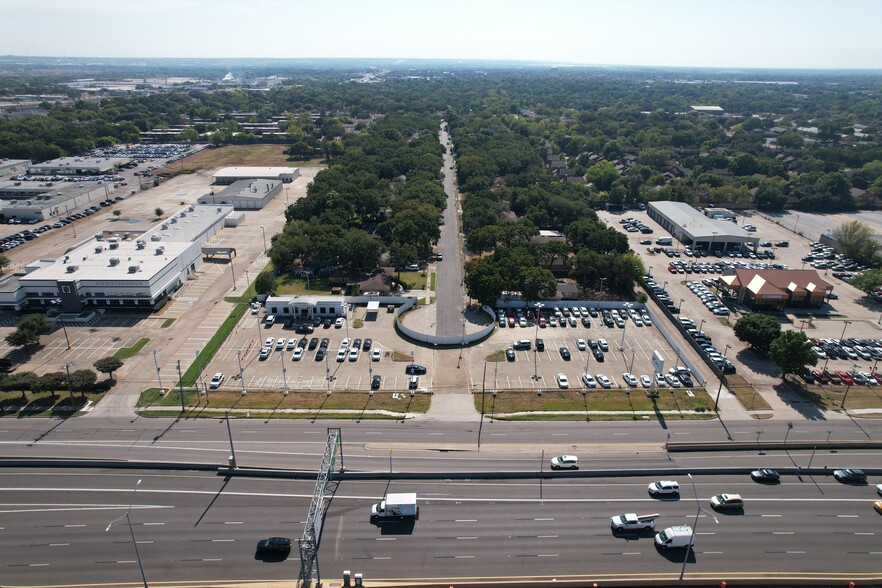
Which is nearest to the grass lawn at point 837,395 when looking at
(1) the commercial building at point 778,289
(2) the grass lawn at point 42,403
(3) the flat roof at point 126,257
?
(1) the commercial building at point 778,289

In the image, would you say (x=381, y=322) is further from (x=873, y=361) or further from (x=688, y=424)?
(x=873, y=361)

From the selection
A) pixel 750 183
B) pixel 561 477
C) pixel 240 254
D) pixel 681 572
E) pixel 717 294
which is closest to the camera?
pixel 681 572


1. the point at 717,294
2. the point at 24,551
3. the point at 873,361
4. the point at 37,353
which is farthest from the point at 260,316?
the point at 873,361

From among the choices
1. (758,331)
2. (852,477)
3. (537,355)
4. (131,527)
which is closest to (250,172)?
(537,355)

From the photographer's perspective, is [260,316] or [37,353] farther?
[260,316]

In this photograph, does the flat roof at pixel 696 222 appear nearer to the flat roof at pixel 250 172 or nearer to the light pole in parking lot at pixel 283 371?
the light pole in parking lot at pixel 283 371

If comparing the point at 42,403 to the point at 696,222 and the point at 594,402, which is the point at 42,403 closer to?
the point at 594,402
